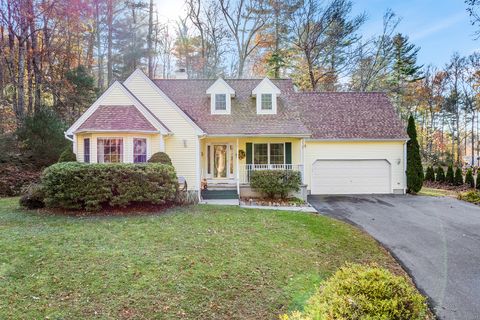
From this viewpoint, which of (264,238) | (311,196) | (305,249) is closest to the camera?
(305,249)

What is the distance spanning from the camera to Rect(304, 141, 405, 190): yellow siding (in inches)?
629

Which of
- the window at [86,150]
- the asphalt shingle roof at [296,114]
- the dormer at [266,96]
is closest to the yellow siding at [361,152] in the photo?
the asphalt shingle roof at [296,114]

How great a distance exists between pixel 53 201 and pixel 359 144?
47.5ft

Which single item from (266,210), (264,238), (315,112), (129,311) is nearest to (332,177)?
(315,112)

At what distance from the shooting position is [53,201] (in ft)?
31.1

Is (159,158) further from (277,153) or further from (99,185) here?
(277,153)

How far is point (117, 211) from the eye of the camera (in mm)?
9766

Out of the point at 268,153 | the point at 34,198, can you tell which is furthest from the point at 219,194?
the point at 34,198

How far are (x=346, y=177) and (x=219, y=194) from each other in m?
7.48

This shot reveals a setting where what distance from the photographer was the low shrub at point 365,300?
106 inches

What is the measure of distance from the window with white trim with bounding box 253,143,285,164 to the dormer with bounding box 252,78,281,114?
1.84 metres

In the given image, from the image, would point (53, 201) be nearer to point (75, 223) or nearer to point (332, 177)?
point (75, 223)

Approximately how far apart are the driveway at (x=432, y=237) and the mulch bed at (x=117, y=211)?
650cm

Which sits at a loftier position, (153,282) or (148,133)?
(148,133)
